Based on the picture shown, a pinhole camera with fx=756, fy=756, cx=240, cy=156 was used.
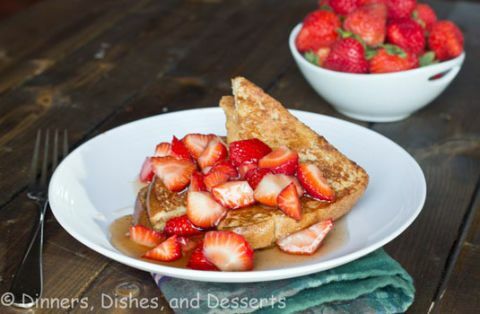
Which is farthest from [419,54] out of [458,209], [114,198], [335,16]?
[114,198]

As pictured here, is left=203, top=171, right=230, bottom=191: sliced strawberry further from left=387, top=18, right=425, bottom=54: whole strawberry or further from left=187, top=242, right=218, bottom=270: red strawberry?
left=387, top=18, right=425, bottom=54: whole strawberry

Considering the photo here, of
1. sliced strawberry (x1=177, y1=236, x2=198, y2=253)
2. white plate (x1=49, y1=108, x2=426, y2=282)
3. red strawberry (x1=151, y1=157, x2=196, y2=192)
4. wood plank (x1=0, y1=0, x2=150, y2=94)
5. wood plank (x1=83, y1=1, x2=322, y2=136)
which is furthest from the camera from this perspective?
wood plank (x1=0, y1=0, x2=150, y2=94)

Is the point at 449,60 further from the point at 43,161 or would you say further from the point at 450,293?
the point at 43,161

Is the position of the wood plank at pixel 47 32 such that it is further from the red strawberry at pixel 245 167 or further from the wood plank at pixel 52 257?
the red strawberry at pixel 245 167

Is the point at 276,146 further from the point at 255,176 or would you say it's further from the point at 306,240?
the point at 306,240

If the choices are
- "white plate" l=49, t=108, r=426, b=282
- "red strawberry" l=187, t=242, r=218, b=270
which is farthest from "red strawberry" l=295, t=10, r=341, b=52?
"red strawberry" l=187, t=242, r=218, b=270

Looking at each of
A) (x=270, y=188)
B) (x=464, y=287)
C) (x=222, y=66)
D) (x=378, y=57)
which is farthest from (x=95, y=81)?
(x=464, y=287)
